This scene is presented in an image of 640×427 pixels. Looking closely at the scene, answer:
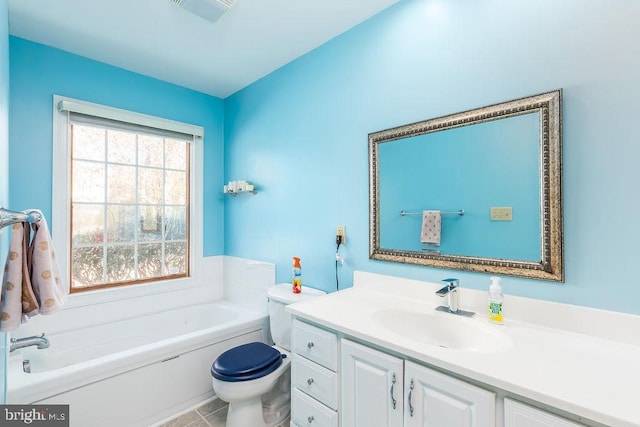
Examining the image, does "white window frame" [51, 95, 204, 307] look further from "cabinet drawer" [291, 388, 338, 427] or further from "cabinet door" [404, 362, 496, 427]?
"cabinet door" [404, 362, 496, 427]

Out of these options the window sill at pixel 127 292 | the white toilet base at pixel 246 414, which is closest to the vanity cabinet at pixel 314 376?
the white toilet base at pixel 246 414

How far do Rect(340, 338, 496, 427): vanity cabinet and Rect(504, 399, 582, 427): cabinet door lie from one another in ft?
0.12

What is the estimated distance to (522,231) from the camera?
1.25 meters

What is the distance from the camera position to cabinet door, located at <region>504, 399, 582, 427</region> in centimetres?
75

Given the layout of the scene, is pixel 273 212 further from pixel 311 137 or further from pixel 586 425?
pixel 586 425

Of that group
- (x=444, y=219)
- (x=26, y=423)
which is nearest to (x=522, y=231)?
(x=444, y=219)

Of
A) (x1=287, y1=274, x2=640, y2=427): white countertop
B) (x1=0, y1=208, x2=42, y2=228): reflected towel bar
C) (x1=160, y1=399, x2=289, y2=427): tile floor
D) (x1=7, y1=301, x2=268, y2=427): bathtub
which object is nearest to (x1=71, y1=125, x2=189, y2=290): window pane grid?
(x1=7, y1=301, x2=268, y2=427): bathtub

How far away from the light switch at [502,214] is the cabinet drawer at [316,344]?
888mm

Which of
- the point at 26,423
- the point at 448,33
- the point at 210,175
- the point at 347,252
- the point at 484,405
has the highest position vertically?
the point at 448,33

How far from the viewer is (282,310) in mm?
2023

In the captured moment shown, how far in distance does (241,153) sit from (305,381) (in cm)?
207

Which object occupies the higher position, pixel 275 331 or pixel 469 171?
pixel 469 171

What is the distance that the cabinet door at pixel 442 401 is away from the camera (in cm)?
86

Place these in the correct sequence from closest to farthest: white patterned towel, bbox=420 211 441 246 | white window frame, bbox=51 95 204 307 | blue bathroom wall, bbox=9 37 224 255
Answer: white patterned towel, bbox=420 211 441 246 < blue bathroom wall, bbox=9 37 224 255 < white window frame, bbox=51 95 204 307
